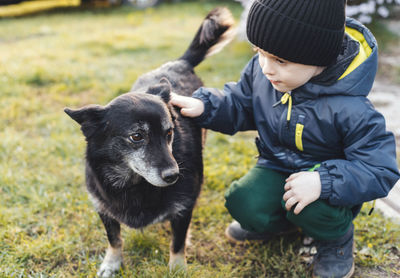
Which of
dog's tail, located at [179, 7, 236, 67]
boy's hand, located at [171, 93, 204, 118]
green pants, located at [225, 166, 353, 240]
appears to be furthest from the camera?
dog's tail, located at [179, 7, 236, 67]

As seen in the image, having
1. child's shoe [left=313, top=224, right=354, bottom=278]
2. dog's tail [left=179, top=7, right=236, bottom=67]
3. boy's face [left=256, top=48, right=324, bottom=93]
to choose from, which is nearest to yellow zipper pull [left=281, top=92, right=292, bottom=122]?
boy's face [left=256, top=48, right=324, bottom=93]

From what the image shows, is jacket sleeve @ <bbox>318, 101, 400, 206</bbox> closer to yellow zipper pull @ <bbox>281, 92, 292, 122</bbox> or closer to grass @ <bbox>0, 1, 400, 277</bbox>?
yellow zipper pull @ <bbox>281, 92, 292, 122</bbox>

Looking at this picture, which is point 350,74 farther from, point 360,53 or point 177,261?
point 177,261

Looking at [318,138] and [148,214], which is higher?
[318,138]

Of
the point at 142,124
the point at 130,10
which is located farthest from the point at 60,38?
the point at 142,124

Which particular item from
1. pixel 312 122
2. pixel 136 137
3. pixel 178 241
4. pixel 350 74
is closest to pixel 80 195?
pixel 178 241

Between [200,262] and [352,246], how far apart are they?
1.00 metres

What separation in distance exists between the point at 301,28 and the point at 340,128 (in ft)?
1.94

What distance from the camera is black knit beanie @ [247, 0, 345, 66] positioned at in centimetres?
179

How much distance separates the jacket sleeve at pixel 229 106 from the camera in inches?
94.3

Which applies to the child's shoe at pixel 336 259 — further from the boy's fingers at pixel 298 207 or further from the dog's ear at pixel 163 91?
the dog's ear at pixel 163 91

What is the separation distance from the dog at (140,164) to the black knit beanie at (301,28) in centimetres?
72

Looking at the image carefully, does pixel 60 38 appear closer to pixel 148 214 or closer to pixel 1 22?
pixel 1 22

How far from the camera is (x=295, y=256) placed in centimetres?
245
